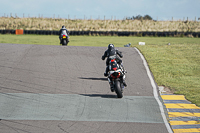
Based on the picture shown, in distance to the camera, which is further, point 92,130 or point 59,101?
point 59,101

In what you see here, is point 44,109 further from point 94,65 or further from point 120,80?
point 94,65

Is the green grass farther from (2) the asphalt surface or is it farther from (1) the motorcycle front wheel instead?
(1) the motorcycle front wheel

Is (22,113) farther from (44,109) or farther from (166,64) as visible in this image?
(166,64)

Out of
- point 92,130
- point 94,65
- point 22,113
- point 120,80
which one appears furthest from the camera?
point 94,65

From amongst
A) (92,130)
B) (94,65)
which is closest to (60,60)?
(94,65)

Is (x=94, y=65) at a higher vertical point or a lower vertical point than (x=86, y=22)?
lower

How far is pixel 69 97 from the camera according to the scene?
10.6 m

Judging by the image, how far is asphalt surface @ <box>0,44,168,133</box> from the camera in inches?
314

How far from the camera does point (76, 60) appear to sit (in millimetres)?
16562

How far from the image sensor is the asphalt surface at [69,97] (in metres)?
7.98

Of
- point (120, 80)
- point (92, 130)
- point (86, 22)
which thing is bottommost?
point (92, 130)

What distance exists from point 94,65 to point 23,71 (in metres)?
3.81

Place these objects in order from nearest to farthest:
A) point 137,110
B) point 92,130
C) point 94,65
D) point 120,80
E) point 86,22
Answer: point 92,130 → point 137,110 → point 120,80 → point 94,65 → point 86,22

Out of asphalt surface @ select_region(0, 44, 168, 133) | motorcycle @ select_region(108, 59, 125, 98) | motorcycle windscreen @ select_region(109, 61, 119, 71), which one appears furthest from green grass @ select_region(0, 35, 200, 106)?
motorcycle windscreen @ select_region(109, 61, 119, 71)
